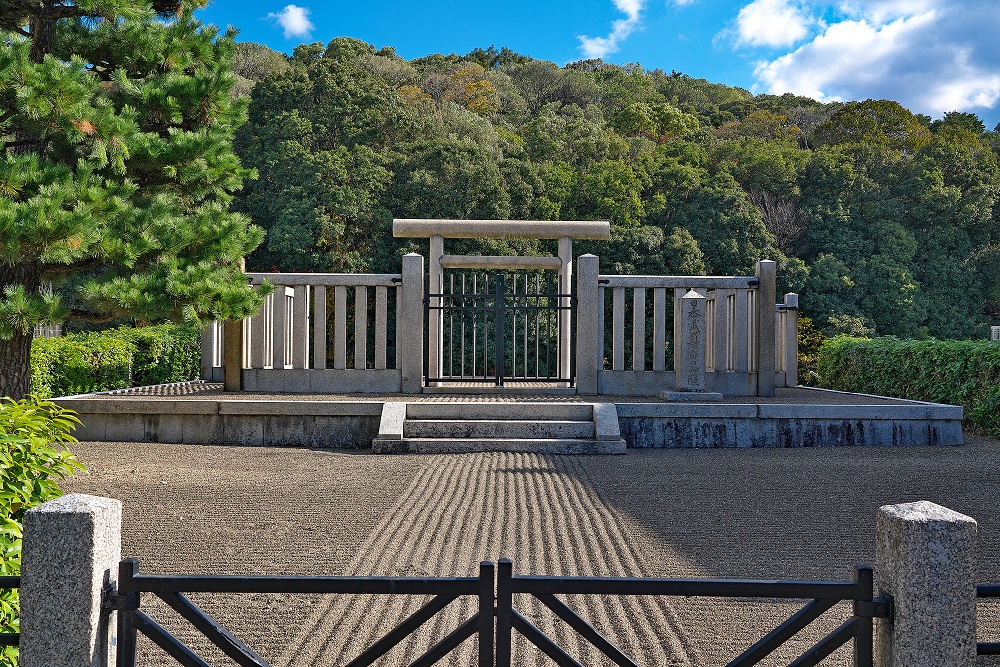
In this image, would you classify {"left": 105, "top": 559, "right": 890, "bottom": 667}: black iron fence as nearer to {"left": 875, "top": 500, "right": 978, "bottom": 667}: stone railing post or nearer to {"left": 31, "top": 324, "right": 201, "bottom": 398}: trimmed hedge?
{"left": 875, "top": 500, "right": 978, "bottom": 667}: stone railing post

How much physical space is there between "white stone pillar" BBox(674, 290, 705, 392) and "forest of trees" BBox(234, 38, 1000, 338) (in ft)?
39.6

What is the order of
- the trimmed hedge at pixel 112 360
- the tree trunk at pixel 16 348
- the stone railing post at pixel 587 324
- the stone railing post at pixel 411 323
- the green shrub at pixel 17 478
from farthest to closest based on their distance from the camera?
the trimmed hedge at pixel 112 360, the stone railing post at pixel 587 324, the stone railing post at pixel 411 323, the tree trunk at pixel 16 348, the green shrub at pixel 17 478

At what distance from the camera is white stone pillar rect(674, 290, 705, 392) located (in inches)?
332

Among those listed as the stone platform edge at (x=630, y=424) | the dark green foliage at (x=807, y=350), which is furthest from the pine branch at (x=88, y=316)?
the dark green foliage at (x=807, y=350)

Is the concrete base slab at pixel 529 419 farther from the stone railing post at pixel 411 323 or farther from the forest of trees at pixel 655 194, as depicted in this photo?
the forest of trees at pixel 655 194

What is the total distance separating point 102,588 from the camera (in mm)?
2043

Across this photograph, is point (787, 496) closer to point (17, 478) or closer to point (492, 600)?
point (492, 600)

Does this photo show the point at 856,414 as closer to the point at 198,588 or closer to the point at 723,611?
the point at 723,611

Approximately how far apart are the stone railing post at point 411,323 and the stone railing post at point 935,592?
733 centimetres

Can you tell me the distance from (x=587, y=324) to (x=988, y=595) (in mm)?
7238

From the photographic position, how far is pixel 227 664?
107 inches

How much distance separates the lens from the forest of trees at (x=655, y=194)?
2084 centimetres

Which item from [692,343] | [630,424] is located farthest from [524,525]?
[692,343]

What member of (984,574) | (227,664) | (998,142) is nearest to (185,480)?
(227,664)
